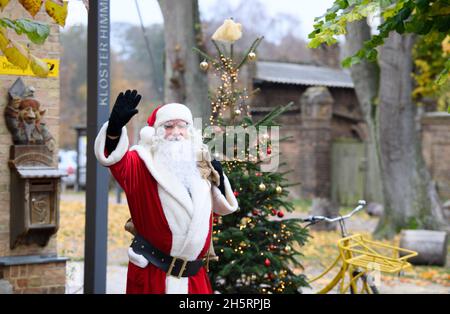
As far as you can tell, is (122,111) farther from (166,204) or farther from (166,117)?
(166,204)

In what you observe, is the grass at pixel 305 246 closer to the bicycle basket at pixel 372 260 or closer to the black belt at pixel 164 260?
the bicycle basket at pixel 372 260

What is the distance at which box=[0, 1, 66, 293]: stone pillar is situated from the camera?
8.63 m

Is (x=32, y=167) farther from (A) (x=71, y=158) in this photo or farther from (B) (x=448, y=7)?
(A) (x=71, y=158)

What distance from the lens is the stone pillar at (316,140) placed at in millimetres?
24625

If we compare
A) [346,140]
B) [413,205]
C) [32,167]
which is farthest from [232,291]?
[346,140]

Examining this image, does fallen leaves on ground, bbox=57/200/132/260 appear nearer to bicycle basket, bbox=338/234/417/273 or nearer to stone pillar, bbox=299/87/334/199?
stone pillar, bbox=299/87/334/199

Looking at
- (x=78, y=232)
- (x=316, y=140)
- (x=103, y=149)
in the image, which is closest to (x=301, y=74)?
(x=316, y=140)

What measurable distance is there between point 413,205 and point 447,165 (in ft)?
30.5

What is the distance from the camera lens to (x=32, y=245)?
8805mm

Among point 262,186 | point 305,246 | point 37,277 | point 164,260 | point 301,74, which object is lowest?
point 305,246

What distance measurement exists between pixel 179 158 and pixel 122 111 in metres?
0.59

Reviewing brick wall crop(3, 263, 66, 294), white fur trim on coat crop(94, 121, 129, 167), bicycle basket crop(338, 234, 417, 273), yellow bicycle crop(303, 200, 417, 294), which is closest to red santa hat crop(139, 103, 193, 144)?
white fur trim on coat crop(94, 121, 129, 167)

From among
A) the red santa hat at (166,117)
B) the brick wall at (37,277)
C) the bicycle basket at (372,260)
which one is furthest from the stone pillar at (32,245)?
the red santa hat at (166,117)
